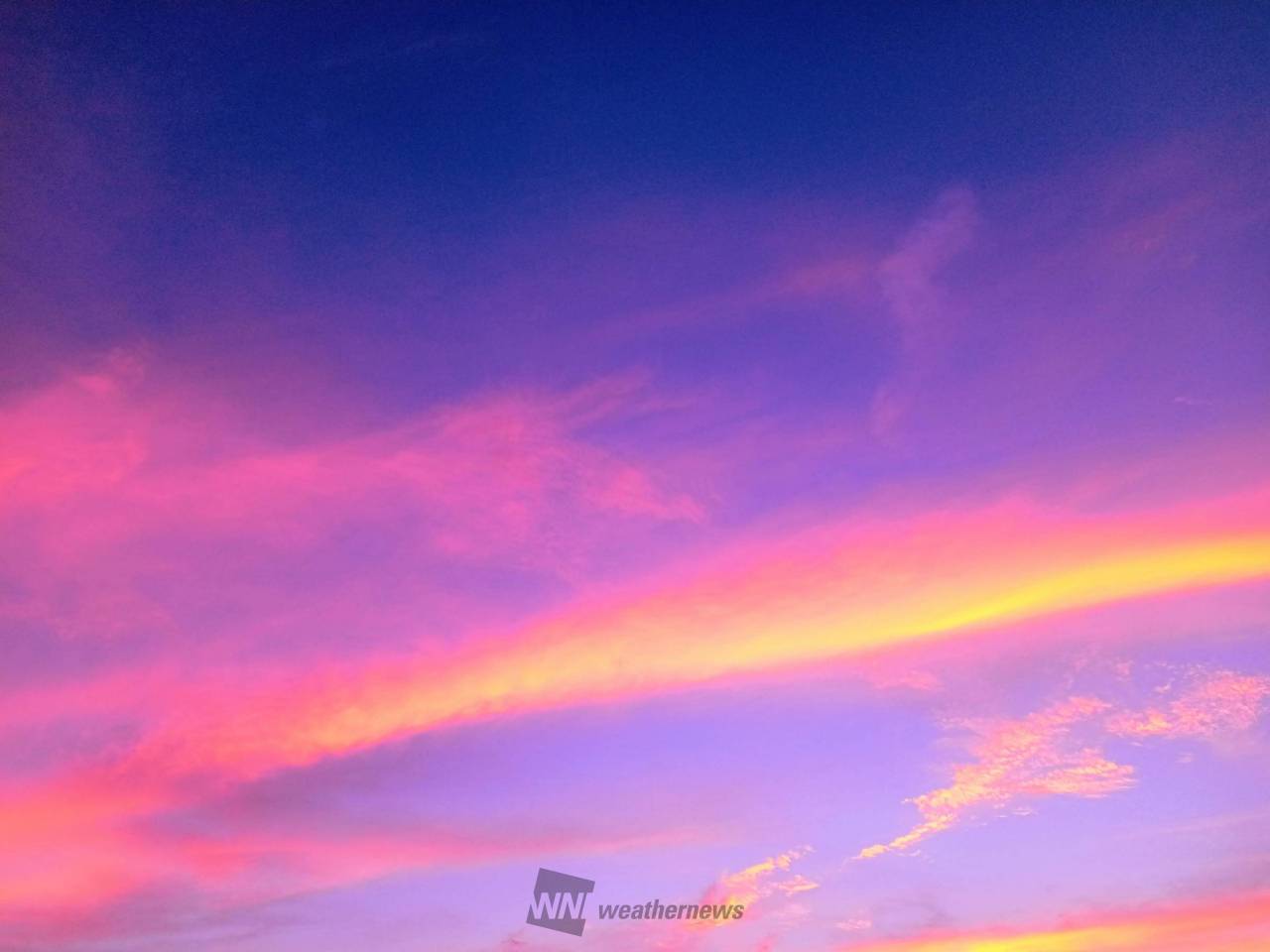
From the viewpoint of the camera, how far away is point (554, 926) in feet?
111

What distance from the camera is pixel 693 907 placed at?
1342 inches

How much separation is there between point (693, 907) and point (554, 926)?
5.30 meters
